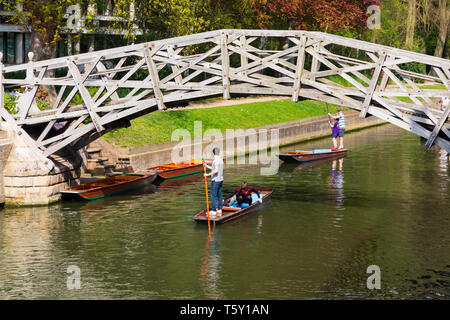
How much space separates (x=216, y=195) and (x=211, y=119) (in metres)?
19.0

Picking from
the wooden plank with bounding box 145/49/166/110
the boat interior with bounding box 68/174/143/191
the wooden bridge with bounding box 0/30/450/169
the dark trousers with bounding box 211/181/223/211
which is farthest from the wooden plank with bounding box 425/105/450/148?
the boat interior with bounding box 68/174/143/191

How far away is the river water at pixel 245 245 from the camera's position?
1736 cm

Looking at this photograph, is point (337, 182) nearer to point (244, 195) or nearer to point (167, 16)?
point (244, 195)

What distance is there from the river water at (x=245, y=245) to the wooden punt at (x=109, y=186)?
15.3 inches

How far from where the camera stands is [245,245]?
21188mm

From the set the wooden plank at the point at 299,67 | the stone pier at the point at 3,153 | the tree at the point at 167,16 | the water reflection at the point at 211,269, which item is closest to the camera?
the water reflection at the point at 211,269

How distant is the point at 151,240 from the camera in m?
21.8

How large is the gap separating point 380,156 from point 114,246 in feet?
71.2

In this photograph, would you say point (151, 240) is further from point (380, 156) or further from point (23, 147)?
point (380, 156)

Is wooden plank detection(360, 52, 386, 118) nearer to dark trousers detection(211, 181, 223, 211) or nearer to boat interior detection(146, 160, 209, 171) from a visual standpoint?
dark trousers detection(211, 181, 223, 211)

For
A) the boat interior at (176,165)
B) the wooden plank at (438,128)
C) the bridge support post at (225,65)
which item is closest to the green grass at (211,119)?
the boat interior at (176,165)

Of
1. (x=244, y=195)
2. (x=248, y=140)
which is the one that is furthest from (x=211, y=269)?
(x=248, y=140)

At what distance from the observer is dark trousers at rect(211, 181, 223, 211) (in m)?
23.8

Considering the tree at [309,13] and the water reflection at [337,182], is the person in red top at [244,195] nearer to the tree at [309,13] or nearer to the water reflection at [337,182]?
the water reflection at [337,182]
